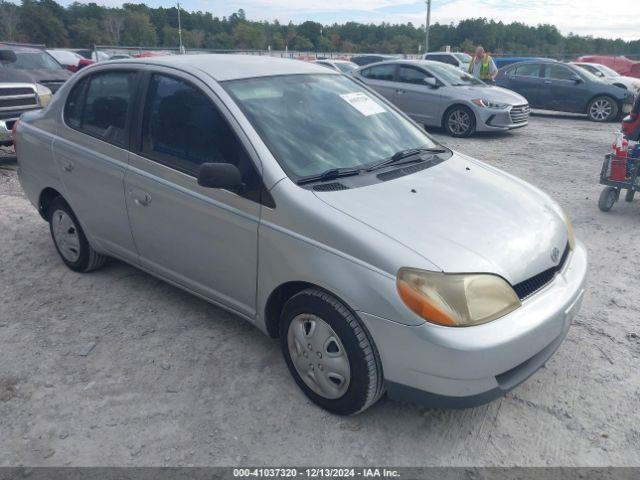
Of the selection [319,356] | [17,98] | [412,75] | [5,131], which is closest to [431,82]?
[412,75]

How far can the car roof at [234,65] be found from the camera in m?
3.33

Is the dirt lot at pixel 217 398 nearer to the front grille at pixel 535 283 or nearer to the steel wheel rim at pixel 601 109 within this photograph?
the front grille at pixel 535 283

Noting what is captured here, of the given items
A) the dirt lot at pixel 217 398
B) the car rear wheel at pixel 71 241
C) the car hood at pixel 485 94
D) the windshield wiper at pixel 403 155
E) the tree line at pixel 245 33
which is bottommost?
the dirt lot at pixel 217 398

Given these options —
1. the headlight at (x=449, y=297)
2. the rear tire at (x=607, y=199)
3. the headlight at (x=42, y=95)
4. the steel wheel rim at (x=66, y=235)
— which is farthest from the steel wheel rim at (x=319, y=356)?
the headlight at (x=42, y=95)

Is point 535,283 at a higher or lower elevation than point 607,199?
higher

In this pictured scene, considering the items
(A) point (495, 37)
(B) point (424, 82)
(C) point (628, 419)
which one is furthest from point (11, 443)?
(A) point (495, 37)

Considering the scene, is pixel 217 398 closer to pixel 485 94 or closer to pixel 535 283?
pixel 535 283

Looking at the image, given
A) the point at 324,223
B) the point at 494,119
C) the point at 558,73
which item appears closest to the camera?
the point at 324,223

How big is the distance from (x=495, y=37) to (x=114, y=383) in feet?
238

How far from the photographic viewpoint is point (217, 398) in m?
2.92

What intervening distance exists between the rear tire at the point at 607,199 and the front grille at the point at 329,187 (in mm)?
4552

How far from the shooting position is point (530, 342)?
2.46m

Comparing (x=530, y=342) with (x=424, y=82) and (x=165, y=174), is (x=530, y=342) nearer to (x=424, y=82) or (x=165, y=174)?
(x=165, y=174)

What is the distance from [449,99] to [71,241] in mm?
8557
